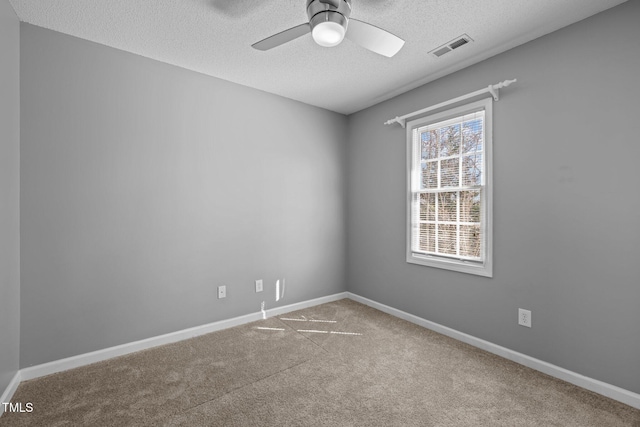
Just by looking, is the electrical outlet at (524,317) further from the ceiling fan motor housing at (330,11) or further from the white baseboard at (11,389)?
the white baseboard at (11,389)

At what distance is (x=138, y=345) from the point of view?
250 cm

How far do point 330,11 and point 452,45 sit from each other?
1297mm

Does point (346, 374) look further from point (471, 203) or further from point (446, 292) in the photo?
point (471, 203)

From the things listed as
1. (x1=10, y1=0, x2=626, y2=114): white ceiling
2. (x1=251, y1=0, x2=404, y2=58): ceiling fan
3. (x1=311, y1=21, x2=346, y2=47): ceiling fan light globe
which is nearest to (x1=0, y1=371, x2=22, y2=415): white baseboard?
(x1=10, y1=0, x2=626, y2=114): white ceiling

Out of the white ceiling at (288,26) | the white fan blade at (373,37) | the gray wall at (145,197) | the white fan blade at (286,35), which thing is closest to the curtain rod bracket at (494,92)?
the white ceiling at (288,26)

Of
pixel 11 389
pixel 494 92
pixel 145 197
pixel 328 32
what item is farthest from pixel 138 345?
pixel 494 92

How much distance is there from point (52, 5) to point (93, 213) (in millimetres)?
1401

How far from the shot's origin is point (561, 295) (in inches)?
83.2

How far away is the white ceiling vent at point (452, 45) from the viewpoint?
7.36 ft

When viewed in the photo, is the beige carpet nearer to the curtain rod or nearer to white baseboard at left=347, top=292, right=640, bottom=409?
white baseboard at left=347, top=292, right=640, bottom=409

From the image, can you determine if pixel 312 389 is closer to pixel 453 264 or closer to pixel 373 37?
pixel 453 264

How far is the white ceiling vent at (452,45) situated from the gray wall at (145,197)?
5.36 feet

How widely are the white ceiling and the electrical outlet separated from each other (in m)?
1.89

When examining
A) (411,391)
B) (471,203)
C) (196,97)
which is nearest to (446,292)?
(471,203)
